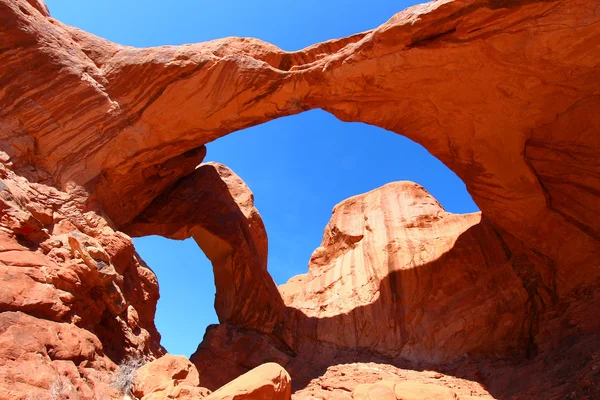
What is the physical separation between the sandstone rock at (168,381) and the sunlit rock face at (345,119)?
0.56 meters

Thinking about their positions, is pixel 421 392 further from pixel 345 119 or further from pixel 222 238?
pixel 222 238

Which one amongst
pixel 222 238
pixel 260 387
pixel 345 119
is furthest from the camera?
pixel 222 238

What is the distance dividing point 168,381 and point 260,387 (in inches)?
61.2

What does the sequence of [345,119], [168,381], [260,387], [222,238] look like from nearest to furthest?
[260,387]
[168,381]
[345,119]
[222,238]

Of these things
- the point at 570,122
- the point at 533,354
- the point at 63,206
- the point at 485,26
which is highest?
the point at 485,26

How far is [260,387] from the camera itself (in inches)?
251

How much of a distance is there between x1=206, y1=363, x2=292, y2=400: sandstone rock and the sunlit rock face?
1.85m

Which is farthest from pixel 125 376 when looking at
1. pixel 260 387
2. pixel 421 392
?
pixel 421 392

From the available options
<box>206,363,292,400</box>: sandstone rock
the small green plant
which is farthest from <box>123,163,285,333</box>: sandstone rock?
<box>206,363,292,400</box>: sandstone rock

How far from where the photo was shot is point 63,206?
966 centimetres

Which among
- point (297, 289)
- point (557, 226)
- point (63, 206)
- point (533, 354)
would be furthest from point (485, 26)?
point (297, 289)

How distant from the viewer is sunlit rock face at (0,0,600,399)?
893cm

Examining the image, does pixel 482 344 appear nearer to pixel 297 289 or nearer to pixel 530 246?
pixel 530 246

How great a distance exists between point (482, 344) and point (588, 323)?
107 inches
